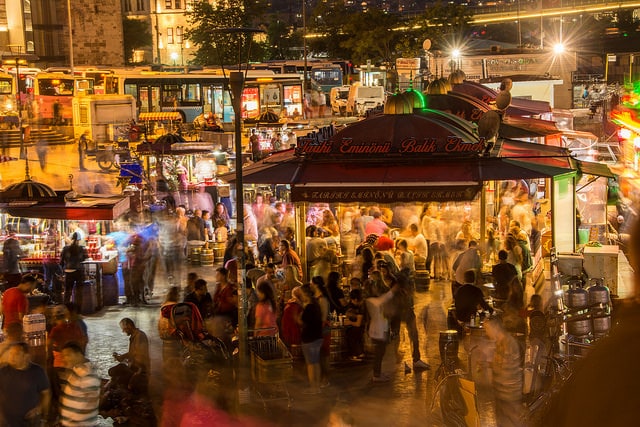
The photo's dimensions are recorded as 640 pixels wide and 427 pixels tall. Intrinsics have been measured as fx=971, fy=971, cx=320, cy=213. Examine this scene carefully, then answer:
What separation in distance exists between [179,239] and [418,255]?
16.6ft

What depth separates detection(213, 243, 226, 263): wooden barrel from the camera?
2120 centimetres

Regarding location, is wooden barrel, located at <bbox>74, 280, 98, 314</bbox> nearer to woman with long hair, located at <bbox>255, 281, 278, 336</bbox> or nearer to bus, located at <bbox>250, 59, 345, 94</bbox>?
woman with long hair, located at <bbox>255, 281, 278, 336</bbox>

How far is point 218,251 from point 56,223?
4.46 meters

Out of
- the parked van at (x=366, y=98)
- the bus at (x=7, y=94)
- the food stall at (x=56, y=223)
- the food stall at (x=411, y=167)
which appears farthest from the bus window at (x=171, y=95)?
the food stall at (x=411, y=167)

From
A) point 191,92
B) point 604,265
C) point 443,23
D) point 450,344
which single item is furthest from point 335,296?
point 443,23

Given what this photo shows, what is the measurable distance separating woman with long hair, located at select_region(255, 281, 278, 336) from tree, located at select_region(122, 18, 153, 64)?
90.6 m

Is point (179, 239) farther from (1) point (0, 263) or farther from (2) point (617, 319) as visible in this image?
(2) point (617, 319)

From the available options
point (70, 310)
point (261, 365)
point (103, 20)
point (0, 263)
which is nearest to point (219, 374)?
point (261, 365)

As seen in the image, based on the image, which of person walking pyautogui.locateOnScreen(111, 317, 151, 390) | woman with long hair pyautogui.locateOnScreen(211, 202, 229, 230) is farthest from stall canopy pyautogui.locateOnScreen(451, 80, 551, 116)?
person walking pyautogui.locateOnScreen(111, 317, 151, 390)

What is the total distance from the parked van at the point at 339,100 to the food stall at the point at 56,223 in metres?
33.0

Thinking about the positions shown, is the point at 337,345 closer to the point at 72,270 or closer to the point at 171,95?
the point at 72,270

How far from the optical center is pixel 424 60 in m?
52.8

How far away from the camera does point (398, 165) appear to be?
14.3 m

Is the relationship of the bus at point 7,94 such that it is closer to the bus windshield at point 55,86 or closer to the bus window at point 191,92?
the bus windshield at point 55,86
